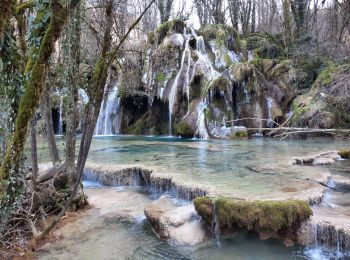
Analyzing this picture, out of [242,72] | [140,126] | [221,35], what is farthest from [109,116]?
[242,72]

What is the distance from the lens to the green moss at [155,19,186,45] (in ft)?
68.8

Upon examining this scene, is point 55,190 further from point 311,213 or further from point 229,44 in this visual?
point 229,44

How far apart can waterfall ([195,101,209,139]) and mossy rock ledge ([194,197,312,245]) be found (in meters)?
12.2

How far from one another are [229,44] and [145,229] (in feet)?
A: 57.7

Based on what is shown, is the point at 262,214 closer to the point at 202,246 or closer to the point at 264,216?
the point at 264,216

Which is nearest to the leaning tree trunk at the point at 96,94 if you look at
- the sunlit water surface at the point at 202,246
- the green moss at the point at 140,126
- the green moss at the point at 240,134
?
the sunlit water surface at the point at 202,246

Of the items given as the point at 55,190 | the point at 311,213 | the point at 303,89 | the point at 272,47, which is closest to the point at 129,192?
the point at 55,190

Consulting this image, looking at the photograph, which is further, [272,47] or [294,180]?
[272,47]

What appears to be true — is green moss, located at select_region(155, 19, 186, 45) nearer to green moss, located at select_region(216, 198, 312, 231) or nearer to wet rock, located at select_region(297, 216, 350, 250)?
green moss, located at select_region(216, 198, 312, 231)

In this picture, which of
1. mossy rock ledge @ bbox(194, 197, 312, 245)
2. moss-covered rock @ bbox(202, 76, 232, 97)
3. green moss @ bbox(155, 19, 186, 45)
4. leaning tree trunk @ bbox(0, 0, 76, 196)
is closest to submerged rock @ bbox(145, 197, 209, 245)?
mossy rock ledge @ bbox(194, 197, 312, 245)

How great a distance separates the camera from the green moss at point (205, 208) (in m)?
5.66

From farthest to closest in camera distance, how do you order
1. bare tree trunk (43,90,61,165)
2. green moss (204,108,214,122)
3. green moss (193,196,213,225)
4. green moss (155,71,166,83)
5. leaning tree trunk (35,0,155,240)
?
green moss (155,71,166,83)
green moss (204,108,214,122)
bare tree trunk (43,90,61,165)
green moss (193,196,213,225)
leaning tree trunk (35,0,155,240)

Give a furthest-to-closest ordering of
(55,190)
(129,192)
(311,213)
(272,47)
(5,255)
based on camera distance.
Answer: (272,47) < (129,192) < (55,190) < (311,213) < (5,255)

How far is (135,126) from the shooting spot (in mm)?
21969
